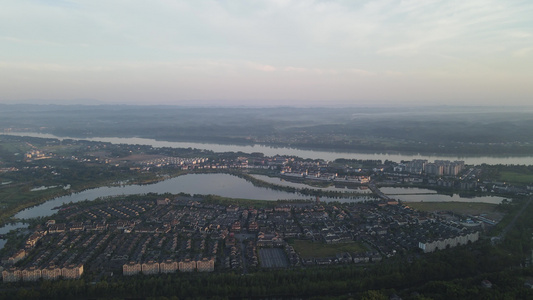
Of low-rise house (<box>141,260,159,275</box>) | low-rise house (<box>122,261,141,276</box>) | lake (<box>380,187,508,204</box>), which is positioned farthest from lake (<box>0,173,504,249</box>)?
low-rise house (<box>141,260,159,275</box>)

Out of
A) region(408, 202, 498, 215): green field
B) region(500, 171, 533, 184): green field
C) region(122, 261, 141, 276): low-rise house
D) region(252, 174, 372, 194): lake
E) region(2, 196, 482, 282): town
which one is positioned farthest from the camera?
region(500, 171, 533, 184): green field

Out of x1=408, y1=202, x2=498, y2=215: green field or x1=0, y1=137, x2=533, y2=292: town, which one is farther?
x1=408, y1=202, x2=498, y2=215: green field

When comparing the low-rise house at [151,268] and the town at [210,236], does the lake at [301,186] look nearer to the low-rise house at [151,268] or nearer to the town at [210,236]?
the town at [210,236]

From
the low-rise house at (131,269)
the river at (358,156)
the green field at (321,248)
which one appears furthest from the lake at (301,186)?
the low-rise house at (131,269)

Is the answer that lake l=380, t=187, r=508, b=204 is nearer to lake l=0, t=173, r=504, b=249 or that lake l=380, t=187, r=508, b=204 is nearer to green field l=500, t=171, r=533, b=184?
lake l=0, t=173, r=504, b=249

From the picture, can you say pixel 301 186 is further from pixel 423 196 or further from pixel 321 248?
pixel 321 248

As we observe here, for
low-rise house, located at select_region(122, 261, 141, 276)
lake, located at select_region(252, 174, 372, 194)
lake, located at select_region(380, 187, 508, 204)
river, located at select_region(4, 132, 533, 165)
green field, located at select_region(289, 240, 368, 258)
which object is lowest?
low-rise house, located at select_region(122, 261, 141, 276)

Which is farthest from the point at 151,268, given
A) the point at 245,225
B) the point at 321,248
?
the point at 321,248
